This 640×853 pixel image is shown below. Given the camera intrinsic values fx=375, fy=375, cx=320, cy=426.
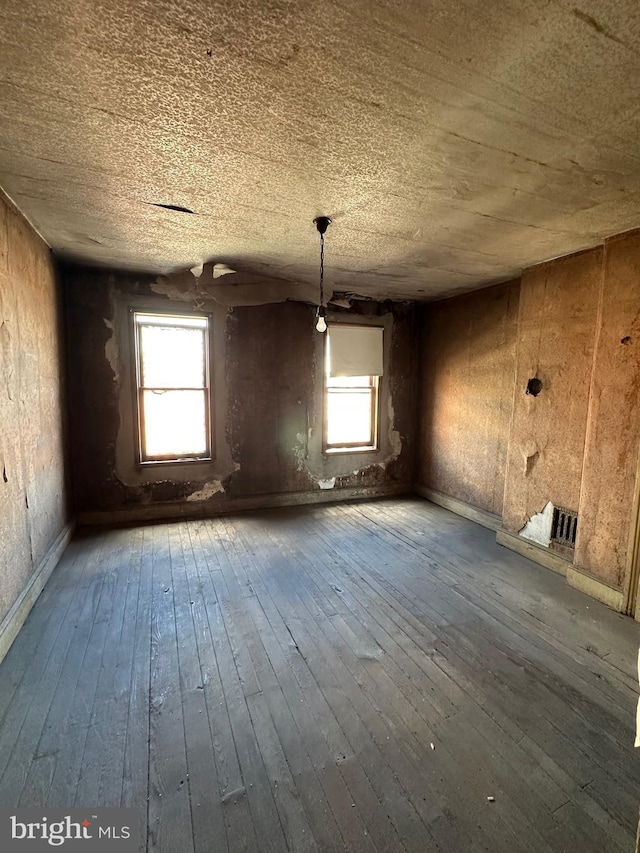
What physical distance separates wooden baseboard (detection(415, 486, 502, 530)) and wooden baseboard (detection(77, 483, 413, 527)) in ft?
1.21

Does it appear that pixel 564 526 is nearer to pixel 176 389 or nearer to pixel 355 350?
pixel 355 350

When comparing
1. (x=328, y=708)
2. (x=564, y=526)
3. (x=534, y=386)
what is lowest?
(x=328, y=708)

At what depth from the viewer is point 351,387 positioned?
492 centimetres

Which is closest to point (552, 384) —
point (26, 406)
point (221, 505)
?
point (221, 505)

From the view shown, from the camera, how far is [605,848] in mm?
1202

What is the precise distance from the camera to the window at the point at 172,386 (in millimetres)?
3982

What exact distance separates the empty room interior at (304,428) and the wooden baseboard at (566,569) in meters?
0.02

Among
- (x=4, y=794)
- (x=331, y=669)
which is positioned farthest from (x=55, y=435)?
(x=331, y=669)

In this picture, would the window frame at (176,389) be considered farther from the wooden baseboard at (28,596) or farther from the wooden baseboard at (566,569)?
the wooden baseboard at (566,569)

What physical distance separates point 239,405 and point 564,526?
337cm

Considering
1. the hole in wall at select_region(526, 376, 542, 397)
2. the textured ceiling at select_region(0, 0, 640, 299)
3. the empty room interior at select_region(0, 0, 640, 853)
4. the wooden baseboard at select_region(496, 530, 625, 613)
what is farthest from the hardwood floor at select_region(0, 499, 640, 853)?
the textured ceiling at select_region(0, 0, 640, 299)

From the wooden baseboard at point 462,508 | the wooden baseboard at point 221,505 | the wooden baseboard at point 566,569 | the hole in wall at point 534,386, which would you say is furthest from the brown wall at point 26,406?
the wooden baseboard at point 462,508

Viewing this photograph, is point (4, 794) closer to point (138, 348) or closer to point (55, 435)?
point (55, 435)

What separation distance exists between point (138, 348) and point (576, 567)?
14.5 ft
